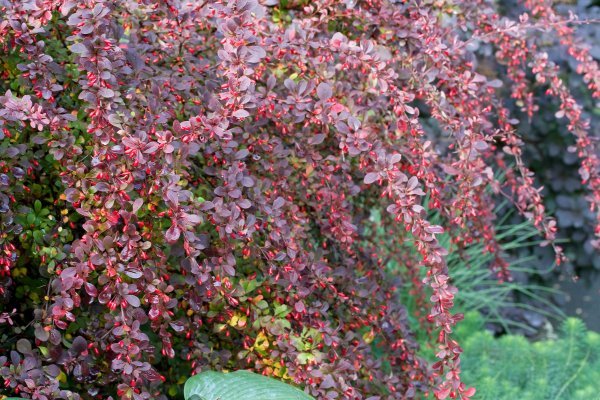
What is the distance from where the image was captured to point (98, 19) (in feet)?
4.69

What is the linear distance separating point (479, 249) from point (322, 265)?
6.17 ft

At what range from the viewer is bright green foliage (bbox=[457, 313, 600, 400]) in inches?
91.2

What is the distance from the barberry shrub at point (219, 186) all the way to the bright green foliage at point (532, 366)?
1.57 feet

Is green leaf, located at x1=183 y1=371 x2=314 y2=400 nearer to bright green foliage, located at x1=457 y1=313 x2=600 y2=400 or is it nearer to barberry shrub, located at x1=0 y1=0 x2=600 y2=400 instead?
barberry shrub, located at x1=0 y1=0 x2=600 y2=400

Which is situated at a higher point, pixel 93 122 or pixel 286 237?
pixel 93 122

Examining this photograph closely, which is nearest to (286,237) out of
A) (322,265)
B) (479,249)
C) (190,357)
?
(322,265)

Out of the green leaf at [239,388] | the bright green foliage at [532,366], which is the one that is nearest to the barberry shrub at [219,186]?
the green leaf at [239,388]

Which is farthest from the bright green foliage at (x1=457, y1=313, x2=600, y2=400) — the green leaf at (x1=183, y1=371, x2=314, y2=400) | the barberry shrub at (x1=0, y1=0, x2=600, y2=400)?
the green leaf at (x1=183, y1=371, x2=314, y2=400)

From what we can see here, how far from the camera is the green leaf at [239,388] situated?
142cm

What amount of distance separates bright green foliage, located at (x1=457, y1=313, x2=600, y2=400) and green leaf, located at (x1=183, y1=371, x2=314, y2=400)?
955 millimetres

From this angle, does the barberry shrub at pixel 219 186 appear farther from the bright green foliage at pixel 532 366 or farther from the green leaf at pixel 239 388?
→ the bright green foliage at pixel 532 366

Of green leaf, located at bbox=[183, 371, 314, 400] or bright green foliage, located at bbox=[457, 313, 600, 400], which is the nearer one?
green leaf, located at bbox=[183, 371, 314, 400]

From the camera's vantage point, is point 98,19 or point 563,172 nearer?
point 98,19

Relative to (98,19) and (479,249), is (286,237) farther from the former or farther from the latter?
(479,249)
